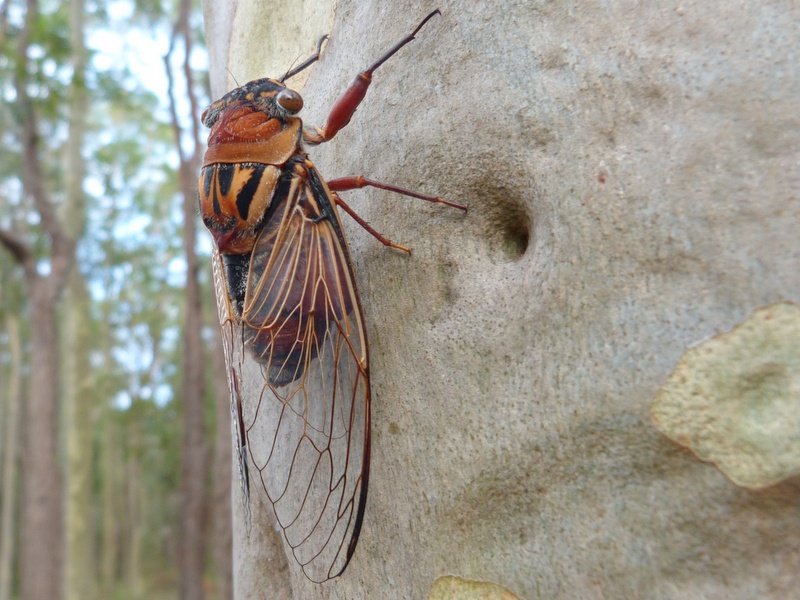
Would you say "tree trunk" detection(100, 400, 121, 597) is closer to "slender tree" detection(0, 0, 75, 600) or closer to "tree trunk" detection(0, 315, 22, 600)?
"tree trunk" detection(0, 315, 22, 600)

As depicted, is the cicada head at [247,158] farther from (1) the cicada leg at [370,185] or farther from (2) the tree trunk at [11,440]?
(2) the tree trunk at [11,440]

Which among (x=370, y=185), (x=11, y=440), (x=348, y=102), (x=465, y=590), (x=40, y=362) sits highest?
(x=40, y=362)

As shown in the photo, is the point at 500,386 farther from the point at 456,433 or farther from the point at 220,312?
the point at 220,312

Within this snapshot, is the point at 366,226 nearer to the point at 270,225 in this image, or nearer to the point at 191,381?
the point at 270,225

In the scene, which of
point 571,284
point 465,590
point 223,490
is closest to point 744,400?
point 571,284

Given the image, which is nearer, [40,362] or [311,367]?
[311,367]

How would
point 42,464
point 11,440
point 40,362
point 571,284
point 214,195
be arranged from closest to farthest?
point 571,284, point 214,195, point 42,464, point 40,362, point 11,440
